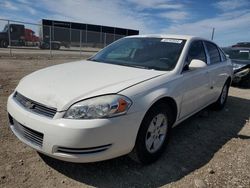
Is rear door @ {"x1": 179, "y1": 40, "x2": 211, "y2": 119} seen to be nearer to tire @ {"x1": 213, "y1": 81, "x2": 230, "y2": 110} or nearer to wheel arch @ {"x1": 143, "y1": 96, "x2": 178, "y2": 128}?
wheel arch @ {"x1": 143, "y1": 96, "x2": 178, "y2": 128}

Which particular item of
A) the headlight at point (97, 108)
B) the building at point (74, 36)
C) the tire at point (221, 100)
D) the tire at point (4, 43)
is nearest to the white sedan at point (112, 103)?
the headlight at point (97, 108)

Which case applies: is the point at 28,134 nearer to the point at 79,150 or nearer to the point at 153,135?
the point at 79,150

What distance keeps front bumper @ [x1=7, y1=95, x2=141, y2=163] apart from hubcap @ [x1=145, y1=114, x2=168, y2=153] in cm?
36

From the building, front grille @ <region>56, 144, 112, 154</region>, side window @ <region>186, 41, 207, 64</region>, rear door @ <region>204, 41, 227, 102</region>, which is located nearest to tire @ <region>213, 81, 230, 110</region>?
rear door @ <region>204, 41, 227, 102</region>

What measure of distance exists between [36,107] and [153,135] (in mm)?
1395

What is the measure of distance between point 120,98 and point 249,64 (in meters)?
7.68

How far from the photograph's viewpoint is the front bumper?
90.5 inches

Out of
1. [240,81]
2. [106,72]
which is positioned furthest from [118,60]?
[240,81]

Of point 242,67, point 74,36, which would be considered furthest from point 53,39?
point 242,67

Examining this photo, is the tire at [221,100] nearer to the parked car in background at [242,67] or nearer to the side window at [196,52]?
the side window at [196,52]

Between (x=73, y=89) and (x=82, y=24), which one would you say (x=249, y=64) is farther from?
(x=82, y=24)

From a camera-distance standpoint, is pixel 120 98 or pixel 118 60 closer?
pixel 120 98

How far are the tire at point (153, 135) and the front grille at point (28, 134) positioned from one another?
1021 mm

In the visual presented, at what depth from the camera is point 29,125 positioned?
250 cm
